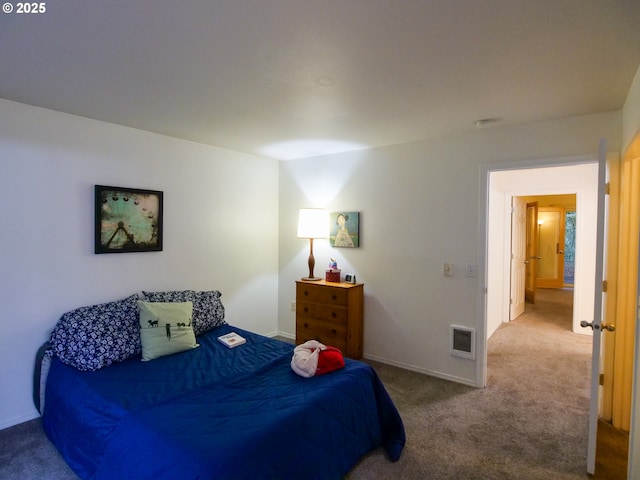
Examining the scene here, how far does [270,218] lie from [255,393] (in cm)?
274

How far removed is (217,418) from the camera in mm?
1752

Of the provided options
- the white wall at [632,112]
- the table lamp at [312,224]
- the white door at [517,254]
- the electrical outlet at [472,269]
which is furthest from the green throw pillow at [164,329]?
the white door at [517,254]

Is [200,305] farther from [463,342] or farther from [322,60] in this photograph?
[463,342]

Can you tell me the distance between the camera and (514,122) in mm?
2855

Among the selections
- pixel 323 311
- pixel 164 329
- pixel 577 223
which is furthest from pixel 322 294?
pixel 577 223

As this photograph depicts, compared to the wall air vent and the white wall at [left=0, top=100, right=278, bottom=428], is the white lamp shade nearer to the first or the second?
the white wall at [left=0, top=100, right=278, bottom=428]

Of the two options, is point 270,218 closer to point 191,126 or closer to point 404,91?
point 191,126

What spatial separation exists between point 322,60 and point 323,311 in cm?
257

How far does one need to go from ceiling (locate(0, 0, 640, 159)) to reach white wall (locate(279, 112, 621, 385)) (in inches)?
10.4

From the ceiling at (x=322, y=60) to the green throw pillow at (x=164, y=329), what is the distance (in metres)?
1.57

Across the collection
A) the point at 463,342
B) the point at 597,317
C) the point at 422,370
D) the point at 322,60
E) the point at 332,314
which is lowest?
the point at 422,370

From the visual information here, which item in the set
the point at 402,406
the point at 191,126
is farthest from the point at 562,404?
the point at 191,126

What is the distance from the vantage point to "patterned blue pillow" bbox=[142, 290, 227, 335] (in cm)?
305

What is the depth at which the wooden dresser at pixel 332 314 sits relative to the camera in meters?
3.56
